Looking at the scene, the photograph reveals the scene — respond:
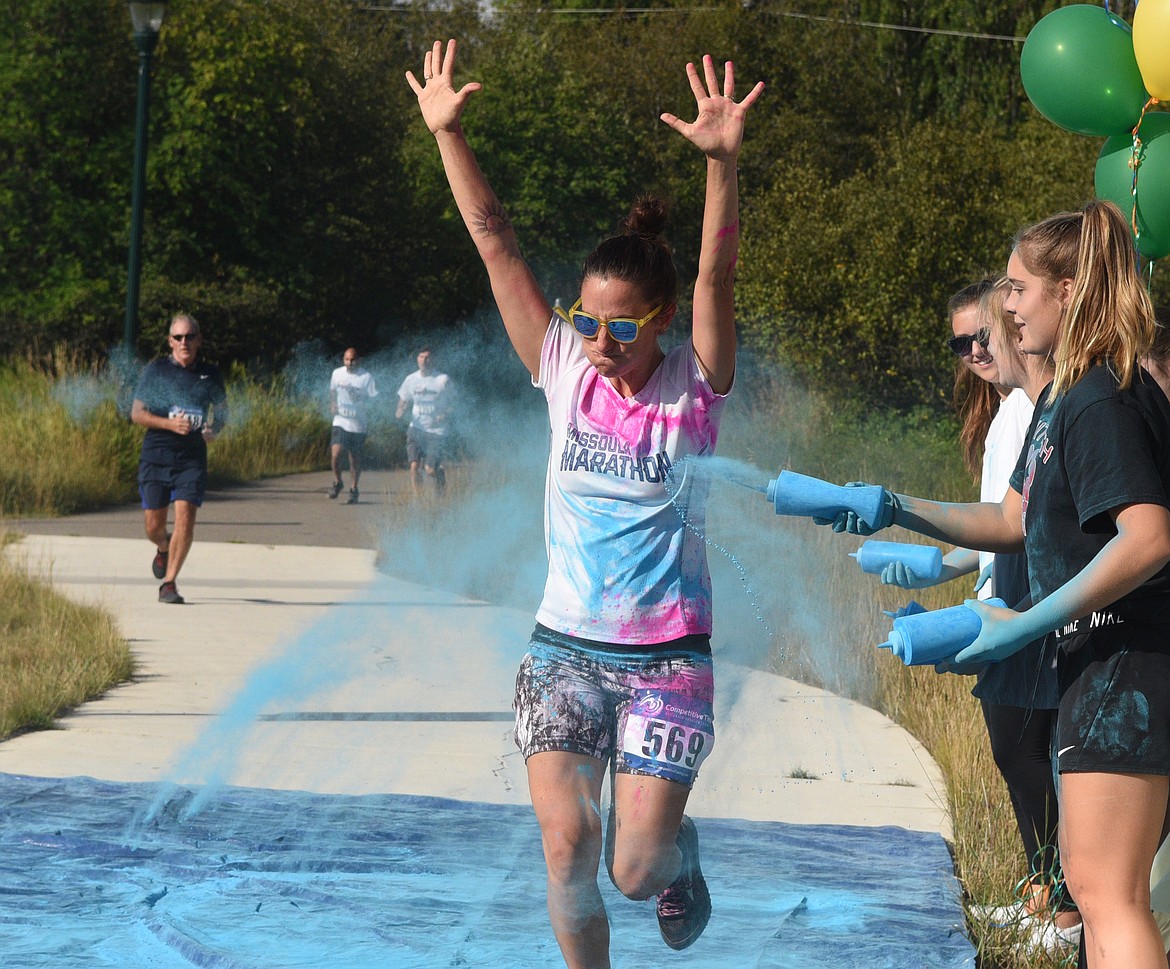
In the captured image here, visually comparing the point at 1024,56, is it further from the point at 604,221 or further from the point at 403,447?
the point at 604,221

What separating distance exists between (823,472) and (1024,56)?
19.8ft

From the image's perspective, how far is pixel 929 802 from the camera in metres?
5.04

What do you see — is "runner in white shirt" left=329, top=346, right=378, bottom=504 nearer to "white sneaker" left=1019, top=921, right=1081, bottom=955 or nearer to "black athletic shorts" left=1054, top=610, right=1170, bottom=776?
"white sneaker" left=1019, top=921, right=1081, bottom=955

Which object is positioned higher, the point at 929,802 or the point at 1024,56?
the point at 1024,56

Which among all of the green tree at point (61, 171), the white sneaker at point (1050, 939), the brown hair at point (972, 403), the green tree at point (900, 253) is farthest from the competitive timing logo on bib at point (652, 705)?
the green tree at point (61, 171)

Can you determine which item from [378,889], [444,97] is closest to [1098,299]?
[444,97]

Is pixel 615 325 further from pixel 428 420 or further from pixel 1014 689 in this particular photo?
pixel 428 420

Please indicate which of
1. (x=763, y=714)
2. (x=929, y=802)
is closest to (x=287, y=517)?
(x=763, y=714)

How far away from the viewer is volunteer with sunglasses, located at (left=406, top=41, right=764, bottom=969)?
2.99 meters

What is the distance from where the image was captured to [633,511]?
304cm

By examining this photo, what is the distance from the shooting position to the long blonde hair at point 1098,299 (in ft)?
8.59

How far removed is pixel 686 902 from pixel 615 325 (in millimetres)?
1229

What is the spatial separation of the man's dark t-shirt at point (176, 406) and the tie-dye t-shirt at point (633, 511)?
5.97 m

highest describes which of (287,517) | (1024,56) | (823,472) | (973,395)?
(1024,56)
